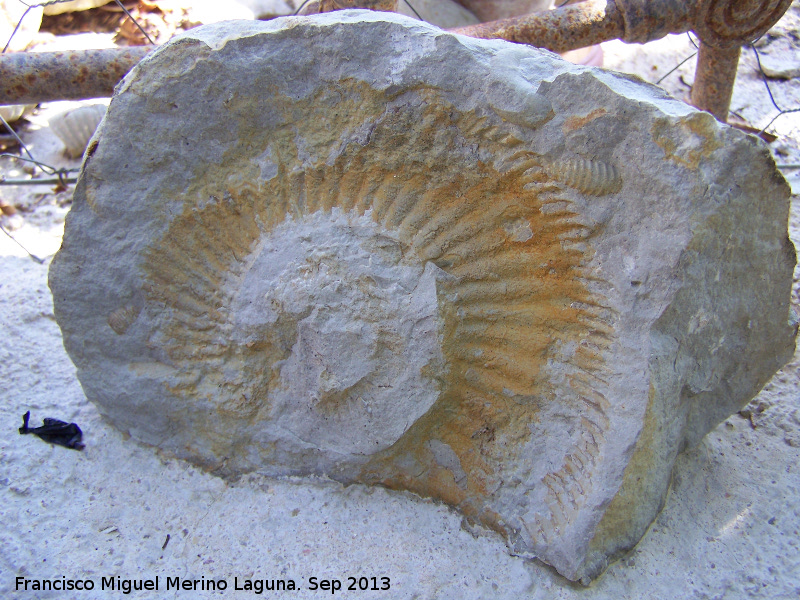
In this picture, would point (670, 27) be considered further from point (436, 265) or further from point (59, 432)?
point (59, 432)

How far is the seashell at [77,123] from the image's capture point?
2.28 meters

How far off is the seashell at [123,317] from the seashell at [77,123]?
1191mm

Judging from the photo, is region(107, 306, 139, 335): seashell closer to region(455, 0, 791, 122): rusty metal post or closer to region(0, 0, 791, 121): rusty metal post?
region(0, 0, 791, 121): rusty metal post

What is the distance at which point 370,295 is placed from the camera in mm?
1212

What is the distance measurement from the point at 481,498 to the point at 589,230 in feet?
1.75

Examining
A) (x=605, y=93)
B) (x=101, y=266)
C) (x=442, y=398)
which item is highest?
(x=605, y=93)

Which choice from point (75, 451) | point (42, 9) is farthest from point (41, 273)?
point (42, 9)

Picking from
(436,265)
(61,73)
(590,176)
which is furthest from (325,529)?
(61,73)

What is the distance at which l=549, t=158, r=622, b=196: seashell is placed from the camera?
1.14 m

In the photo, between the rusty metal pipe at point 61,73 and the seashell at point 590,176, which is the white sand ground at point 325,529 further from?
the rusty metal pipe at point 61,73

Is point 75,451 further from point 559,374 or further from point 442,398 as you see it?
point 559,374

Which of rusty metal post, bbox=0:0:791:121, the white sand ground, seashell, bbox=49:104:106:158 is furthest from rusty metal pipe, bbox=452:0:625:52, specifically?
seashell, bbox=49:104:106:158

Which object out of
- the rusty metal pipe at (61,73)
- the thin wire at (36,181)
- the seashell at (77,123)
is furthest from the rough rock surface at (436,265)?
the seashell at (77,123)

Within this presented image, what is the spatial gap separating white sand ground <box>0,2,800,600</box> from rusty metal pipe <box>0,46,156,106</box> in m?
0.76
